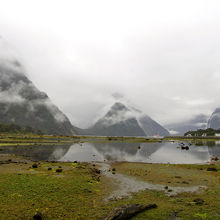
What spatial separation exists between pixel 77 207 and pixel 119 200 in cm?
624

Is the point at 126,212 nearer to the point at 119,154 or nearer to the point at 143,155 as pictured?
the point at 143,155

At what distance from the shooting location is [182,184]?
110ft

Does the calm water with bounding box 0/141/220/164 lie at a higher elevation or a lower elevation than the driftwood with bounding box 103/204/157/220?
lower

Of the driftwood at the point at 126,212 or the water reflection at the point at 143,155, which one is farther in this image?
the water reflection at the point at 143,155

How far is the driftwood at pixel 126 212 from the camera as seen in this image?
1633 centimetres

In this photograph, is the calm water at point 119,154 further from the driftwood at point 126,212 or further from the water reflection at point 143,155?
the driftwood at point 126,212

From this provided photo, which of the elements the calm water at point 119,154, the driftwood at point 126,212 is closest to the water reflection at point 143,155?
the calm water at point 119,154

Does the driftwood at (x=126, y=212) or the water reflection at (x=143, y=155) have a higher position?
the driftwood at (x=126, y=212)

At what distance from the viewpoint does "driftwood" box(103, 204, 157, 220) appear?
1633 cm

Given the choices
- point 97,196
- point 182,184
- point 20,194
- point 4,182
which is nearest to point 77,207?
point 97,196

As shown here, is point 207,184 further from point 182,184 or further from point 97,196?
point 97,196

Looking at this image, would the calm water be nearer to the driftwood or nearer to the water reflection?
the water reflection

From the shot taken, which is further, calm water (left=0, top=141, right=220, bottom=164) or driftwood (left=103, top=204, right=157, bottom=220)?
calm water (left=0, top=141, right=220, bottom=164)

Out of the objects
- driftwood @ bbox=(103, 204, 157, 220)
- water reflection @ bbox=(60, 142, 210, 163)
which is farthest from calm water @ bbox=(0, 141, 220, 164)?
driftwood @ bbox=(103, 204, 157, 220)
